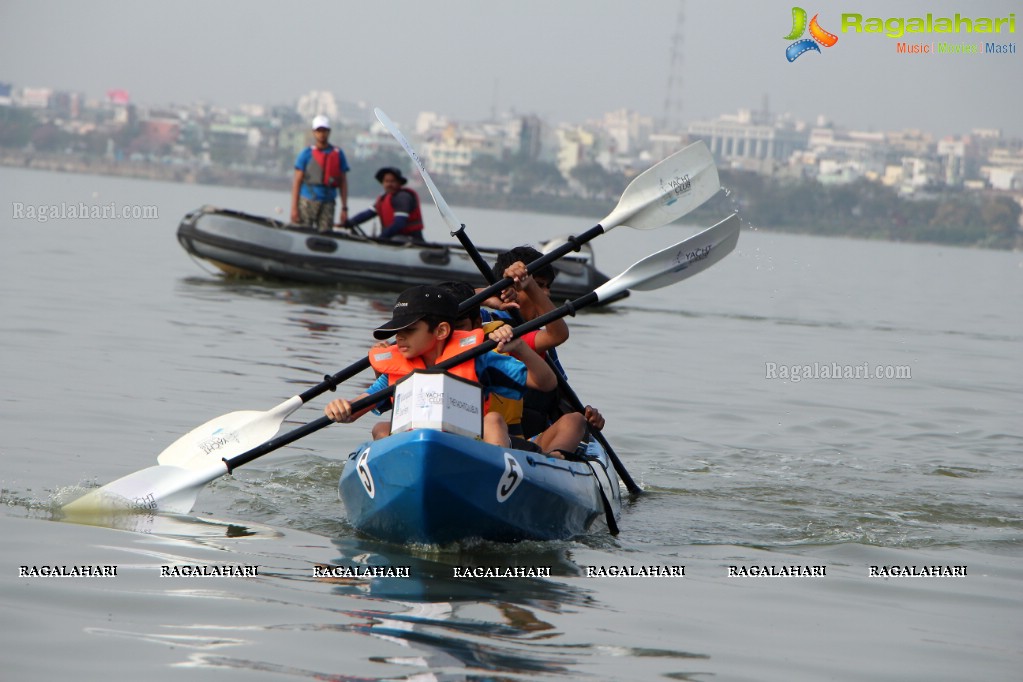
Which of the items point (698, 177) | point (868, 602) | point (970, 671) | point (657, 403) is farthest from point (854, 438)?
point (970, 671)

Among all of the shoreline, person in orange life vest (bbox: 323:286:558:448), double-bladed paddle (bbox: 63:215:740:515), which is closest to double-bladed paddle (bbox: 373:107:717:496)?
double-bladed paddle (bbox: 63:215:740:515)

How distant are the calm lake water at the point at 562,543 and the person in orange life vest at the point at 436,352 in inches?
24.7

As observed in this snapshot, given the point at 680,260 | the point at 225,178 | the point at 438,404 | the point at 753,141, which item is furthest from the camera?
the point at 753,141

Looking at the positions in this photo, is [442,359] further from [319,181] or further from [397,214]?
[397,214]

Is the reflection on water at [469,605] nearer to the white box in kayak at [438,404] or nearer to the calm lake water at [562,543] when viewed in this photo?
the calm lake water at [562,543]

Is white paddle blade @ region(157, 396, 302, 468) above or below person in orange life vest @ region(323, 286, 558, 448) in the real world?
below

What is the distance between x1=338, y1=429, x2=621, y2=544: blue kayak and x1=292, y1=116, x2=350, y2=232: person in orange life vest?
11.1 m

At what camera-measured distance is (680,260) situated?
747 centimetres

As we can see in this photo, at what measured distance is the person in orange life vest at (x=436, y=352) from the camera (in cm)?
586

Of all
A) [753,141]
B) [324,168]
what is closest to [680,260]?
[324,168]

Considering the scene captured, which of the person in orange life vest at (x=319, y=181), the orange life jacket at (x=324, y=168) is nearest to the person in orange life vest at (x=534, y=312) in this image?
the person in orange life vest at (x=319, y=181)

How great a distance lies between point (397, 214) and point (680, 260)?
10892mm

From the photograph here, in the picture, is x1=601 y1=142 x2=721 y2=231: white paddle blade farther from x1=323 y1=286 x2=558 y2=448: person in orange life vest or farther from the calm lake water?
Result: x1=323 y1=286 x2=558 y2=448: person in orange life vest

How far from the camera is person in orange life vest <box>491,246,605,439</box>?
21.9 ft
